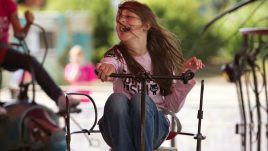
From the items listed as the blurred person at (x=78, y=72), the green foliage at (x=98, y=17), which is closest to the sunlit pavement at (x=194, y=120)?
the blurred person at (x=78, y=72)

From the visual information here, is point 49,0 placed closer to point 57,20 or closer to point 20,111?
point 57,20

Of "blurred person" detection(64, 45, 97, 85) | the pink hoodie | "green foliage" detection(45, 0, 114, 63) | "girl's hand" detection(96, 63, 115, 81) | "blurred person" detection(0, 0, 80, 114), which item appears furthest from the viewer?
"green foliage" detection(45, 0, 114, 63)

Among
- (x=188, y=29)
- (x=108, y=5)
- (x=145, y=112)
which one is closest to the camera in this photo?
(x=145, y=112)

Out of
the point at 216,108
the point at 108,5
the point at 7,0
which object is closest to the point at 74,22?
the point at 108,5

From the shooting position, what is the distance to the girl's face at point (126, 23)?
2.91m

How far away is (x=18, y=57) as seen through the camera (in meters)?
4.25

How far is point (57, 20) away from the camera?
14.3m

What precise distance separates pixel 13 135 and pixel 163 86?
1281 millimetres

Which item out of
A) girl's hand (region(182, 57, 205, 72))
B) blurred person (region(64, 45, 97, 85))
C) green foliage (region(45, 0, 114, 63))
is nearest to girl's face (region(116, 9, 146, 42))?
girl's hand (region(182, 57, 205, 72))

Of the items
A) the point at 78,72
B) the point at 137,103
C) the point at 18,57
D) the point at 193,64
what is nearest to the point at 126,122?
the point at 137,103

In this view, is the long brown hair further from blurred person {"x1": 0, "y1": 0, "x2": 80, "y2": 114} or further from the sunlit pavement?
blurred person {"x1": 0, "y1": 0, "x2": 80, "y2": 114}

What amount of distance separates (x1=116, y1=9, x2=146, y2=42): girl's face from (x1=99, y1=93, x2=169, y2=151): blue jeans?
0.31 meters

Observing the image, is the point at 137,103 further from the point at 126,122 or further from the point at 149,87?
the point at 149,87

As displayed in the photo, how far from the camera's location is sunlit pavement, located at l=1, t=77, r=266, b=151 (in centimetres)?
559
